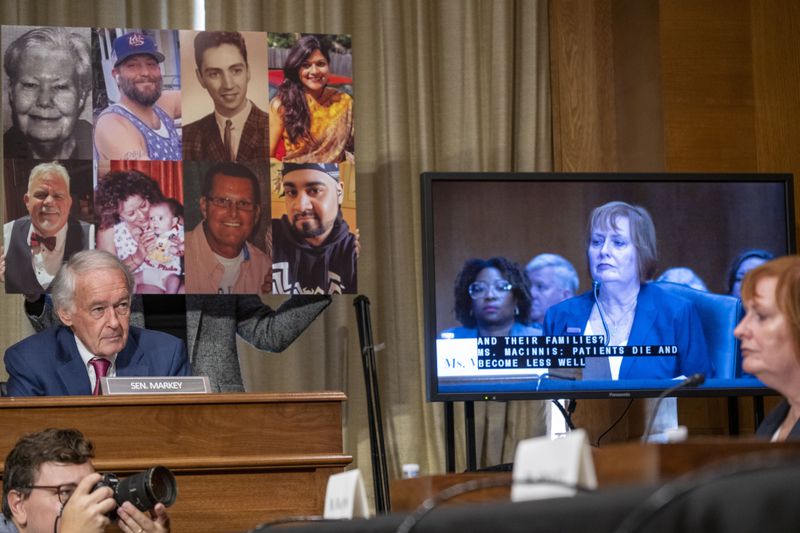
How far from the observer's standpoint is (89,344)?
3607 mm

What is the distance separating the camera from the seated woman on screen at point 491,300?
4016 mm

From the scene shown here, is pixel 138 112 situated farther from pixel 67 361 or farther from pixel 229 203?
pixel 67 361

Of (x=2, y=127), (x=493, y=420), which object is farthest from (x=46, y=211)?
(x=493, y=420)

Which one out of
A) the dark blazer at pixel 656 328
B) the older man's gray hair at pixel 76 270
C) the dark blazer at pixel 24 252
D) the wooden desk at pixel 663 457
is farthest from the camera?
the dark blazer at pixel 656 328

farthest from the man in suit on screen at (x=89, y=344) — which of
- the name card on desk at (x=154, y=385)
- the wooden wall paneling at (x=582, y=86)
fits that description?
the wooden wall paneling at (x=582, y=86)

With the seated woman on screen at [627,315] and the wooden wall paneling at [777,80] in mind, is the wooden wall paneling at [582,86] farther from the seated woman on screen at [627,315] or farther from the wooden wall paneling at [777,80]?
the seated woman on screen at [627,315]

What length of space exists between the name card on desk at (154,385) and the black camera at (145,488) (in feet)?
2.25

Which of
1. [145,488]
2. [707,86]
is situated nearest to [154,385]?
[145,488]

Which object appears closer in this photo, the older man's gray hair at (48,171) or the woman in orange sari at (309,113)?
the older man's gray hair at (48,171)

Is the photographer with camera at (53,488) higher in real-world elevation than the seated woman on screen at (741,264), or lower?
lower

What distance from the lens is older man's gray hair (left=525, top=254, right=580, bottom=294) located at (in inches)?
160

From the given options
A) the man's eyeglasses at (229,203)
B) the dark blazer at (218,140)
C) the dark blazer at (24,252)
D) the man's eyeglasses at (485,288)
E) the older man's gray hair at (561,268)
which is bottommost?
the man's eyeglasses at (485,288)

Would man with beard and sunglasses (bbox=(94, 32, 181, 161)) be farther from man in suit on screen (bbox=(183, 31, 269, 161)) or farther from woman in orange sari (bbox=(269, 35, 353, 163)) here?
woman in orange sari (bbox=(269, 35, 353, 163))

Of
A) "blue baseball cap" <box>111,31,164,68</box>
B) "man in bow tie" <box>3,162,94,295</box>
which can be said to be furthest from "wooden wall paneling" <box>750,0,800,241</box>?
"man in bow tie" <box>3,162,94,295</box>
